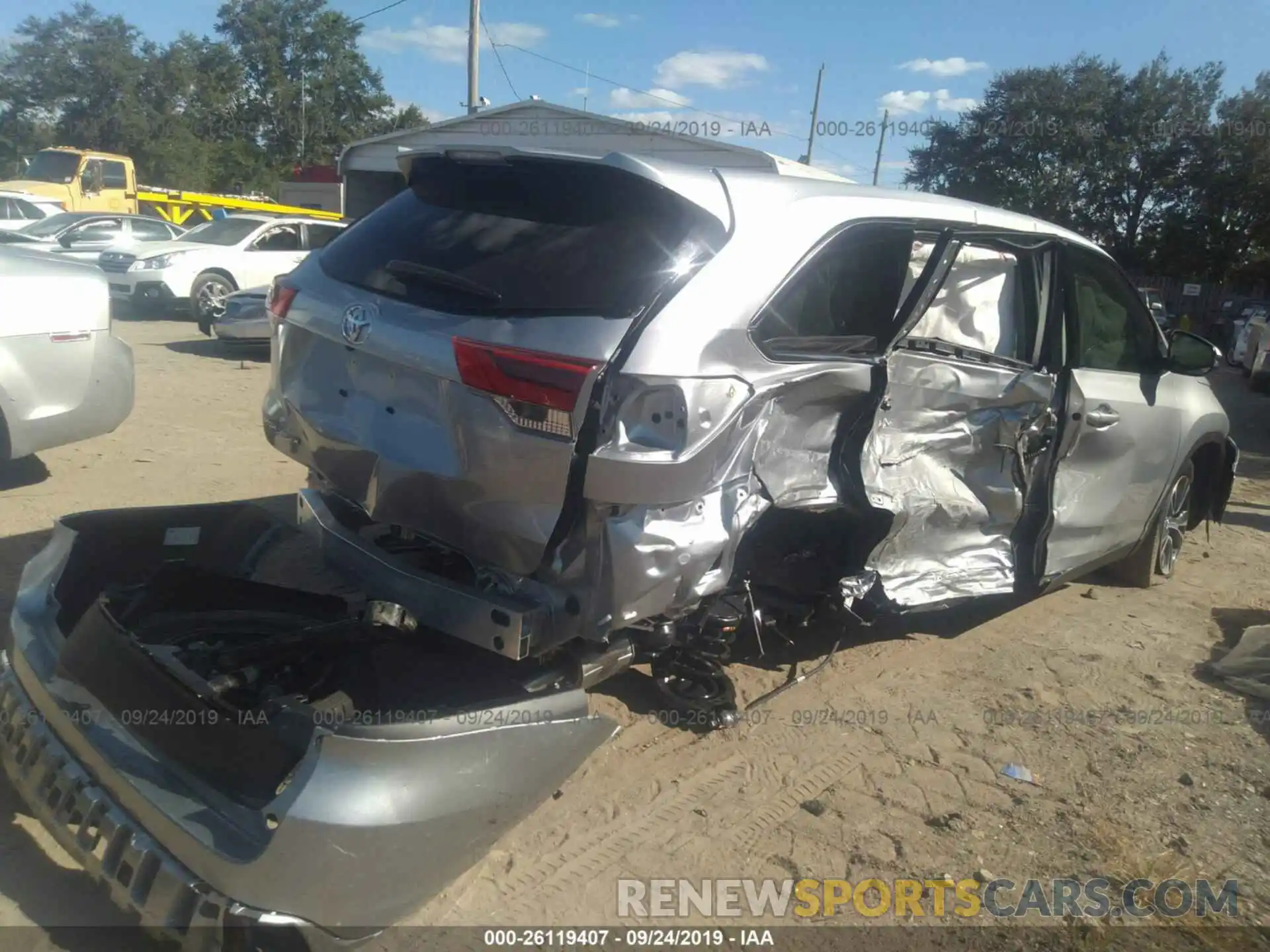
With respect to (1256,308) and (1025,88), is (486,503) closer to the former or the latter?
(1256,308)

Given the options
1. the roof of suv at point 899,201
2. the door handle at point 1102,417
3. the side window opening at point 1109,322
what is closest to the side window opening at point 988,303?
the roof of suv at point 899,201

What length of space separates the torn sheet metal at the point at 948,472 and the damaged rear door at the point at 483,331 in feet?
4.04

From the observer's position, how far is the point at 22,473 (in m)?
6.02

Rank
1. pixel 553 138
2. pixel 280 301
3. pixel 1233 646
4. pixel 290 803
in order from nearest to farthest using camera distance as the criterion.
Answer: pixel 290 803 → pixel 280 301 → pixel 1233 646 → pixel 553 138

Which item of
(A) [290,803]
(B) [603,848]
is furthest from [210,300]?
(A) [290,803]

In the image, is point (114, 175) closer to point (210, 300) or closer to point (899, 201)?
point (210, 300)

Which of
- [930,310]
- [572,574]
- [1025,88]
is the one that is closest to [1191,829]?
[930,310]

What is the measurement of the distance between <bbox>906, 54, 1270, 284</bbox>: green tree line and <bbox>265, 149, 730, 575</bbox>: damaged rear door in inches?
1446

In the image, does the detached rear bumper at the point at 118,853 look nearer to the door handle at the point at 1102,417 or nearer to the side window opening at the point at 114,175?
the door handle at the point at 1102,417

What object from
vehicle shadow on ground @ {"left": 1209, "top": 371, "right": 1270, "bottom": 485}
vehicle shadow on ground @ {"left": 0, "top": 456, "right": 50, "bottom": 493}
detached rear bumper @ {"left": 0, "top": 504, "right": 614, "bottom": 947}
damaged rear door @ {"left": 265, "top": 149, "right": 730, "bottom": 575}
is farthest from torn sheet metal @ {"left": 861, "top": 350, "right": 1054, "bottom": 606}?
vehicle shadow on ground @ {"left": 0, "top": 456, "right": 50, "bottom": 493}

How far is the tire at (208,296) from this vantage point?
44.9ft

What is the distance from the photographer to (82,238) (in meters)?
16.4

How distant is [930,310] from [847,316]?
1.75 ft

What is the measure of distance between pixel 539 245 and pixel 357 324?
0.59 metres
